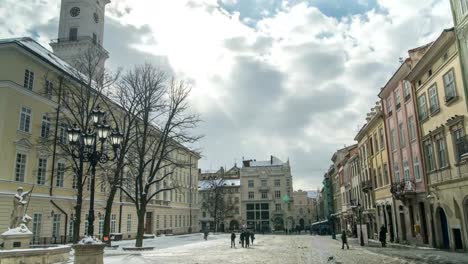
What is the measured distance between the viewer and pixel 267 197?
10338 cm

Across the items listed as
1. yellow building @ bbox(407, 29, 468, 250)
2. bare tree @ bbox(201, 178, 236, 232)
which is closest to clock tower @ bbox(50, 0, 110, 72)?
bare tree @ bbox(201, 178, 236, 232)

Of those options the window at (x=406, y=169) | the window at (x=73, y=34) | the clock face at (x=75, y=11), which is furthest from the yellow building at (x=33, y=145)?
the window at (x=406, y=169)

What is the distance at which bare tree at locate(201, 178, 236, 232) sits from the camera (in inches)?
3243

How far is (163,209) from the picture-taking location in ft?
202

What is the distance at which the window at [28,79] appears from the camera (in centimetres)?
3188

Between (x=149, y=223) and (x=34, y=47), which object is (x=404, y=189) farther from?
(x=149, y=223)

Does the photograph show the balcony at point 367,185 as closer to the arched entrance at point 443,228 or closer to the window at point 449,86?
the arched entrance at point 443,228

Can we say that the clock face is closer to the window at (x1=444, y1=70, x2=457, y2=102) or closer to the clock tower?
the clock tower

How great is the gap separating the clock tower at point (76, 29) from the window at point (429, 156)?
46.0 m

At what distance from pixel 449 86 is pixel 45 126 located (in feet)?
104

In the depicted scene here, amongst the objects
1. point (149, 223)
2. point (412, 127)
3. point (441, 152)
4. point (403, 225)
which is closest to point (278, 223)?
point (149, 223)

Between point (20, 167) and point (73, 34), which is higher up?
point (73, 34)

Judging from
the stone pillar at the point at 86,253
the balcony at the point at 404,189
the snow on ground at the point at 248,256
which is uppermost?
the balcony at the point at 404,189

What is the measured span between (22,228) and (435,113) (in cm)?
2587
